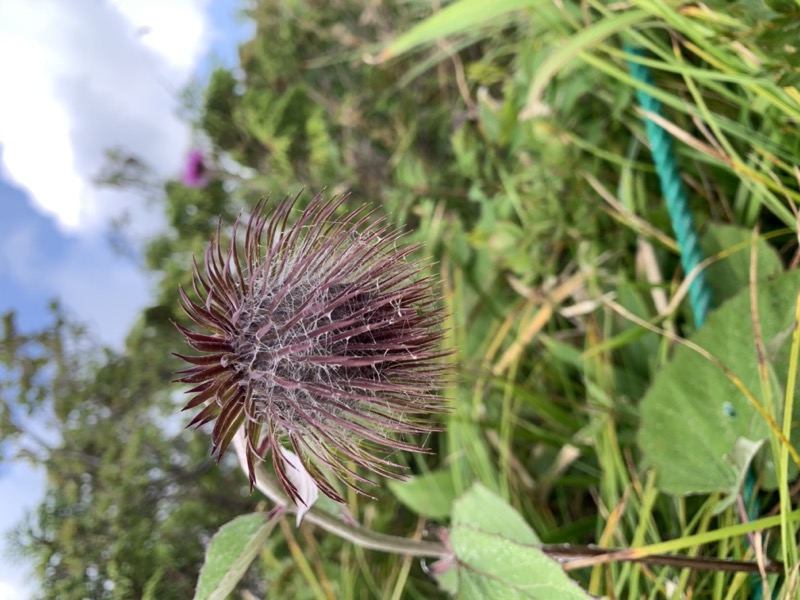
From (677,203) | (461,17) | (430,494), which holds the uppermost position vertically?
(461,17)

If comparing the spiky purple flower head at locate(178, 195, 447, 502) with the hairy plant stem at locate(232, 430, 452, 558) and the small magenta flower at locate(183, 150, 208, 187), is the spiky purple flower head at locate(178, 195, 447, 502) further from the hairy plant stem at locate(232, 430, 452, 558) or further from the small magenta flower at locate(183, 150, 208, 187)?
the small magenta flower at locate(183, 150, 208, 187)

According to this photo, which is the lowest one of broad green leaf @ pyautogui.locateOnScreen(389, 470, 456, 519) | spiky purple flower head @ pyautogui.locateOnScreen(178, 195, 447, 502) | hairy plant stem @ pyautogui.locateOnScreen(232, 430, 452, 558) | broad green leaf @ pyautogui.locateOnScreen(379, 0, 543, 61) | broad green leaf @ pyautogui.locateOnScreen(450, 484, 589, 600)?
broad green leaf @ pyautogui.locateOnScreen(389, 470, 456, 519)

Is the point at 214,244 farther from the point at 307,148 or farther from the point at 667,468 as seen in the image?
the point at 307,148

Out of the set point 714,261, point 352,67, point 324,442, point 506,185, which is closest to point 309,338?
point 324,442

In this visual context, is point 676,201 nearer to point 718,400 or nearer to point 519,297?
point 718,400

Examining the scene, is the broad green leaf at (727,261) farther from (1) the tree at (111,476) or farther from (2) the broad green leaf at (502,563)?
(1) the tree at (111,476)

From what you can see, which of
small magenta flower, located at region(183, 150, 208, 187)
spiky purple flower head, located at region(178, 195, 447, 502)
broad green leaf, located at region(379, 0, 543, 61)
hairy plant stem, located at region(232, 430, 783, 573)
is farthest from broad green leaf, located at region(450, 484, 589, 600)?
small magenta flower, located at region(183, 150, 208, 187)

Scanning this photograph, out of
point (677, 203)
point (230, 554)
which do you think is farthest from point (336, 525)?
point (677, 203)
